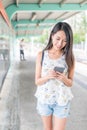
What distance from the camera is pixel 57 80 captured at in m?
2.87

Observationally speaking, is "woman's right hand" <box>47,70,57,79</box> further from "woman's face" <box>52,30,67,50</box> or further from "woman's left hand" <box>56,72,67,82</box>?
"woman's face" <box>52,30,67,50</box>

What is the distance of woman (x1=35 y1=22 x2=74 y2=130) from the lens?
9.47 feet

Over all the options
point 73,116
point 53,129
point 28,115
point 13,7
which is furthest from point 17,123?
point 13,7

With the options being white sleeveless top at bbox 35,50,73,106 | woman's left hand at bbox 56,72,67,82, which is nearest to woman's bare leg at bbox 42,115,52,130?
white sleeveless top at bbox 35,50,73,106

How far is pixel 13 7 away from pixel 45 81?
1450 centimetres

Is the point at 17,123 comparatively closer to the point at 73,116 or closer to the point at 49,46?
the point at 73,116

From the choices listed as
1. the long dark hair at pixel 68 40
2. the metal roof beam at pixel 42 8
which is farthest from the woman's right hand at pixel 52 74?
the metal roof beam at pixel 42 8

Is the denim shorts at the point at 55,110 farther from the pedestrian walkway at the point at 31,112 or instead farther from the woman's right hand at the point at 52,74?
the pedestrian walkway at the point at 31,112

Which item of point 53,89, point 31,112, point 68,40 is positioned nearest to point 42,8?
point 31,112

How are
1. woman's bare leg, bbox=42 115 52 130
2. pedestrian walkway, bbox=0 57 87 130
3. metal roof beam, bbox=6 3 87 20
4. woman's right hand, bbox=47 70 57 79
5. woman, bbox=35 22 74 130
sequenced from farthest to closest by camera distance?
metal roof beam, bbox=6 3 87 20 → pedestrian walkway, bbox=0 57 87 130 → woman's bare leg, bbox=42 115 52 130 → woman, bbox=35 22 74 130 → woman's right hand, bbox=47 70 57 79

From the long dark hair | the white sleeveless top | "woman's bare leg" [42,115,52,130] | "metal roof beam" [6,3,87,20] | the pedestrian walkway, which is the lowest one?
the pedestrian walkway

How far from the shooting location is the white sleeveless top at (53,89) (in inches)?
113

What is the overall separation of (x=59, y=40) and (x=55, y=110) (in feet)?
2.12

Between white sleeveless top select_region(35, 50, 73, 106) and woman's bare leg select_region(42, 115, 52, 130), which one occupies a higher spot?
white sleeveless top select_region(35, 50, 73, 106)
